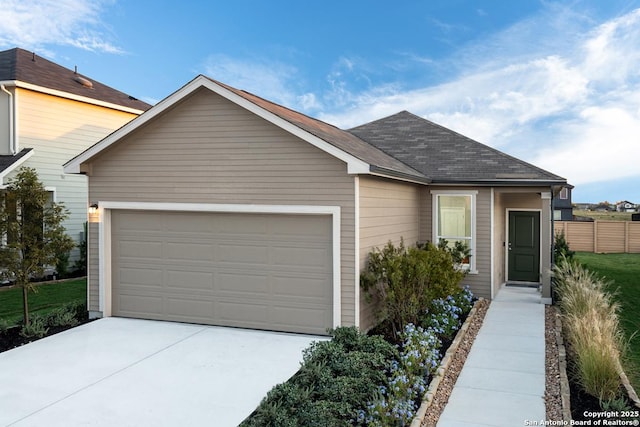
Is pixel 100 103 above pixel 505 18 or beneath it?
beneath

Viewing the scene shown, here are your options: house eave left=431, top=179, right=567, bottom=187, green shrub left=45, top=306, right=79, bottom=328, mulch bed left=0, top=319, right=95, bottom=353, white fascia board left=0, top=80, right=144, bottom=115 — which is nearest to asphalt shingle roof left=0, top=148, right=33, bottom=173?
white fascia board left=0, top=80, right=144, bottom=115

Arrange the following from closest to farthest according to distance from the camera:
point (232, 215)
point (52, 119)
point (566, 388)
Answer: point (566, 388)
point (232, 215)
point (52, 119)

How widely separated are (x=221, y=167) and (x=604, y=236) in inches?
900

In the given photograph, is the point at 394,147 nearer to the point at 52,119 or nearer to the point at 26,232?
the point at 26,232

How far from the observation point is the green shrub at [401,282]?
334 inches

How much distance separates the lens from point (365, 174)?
27.8ft

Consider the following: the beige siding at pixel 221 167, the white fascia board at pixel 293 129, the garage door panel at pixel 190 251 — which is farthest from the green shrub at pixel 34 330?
the white fascia board at pixel 293 129

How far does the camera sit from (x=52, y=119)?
16141 millimetres

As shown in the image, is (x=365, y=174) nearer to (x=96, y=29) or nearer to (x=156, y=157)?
(x=156, y=157)

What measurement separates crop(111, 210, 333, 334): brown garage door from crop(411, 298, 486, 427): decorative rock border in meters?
2.02

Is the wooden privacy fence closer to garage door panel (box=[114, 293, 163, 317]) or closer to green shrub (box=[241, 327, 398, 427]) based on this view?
green shrub (box=[241, 327, 398, 427])

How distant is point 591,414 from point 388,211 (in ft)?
16.8

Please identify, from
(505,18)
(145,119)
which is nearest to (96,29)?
(145,119)

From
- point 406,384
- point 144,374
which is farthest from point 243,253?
point 406,384
